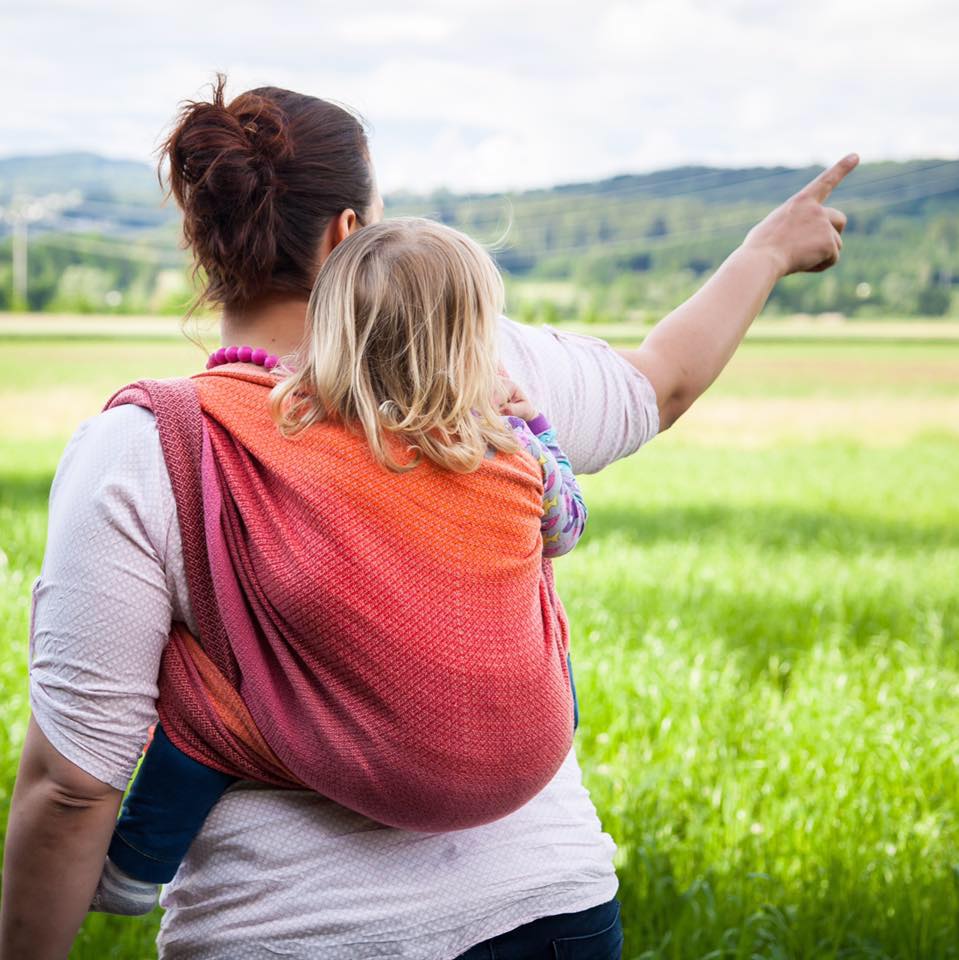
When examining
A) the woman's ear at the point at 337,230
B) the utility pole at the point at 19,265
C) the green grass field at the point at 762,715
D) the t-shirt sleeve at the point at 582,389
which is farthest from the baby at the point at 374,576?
the utility pole at the point at 19,265

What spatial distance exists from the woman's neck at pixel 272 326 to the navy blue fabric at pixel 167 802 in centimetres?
50

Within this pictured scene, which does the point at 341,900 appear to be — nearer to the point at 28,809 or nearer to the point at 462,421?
the point at 28,809

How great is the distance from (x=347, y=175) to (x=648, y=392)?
1.78 ft

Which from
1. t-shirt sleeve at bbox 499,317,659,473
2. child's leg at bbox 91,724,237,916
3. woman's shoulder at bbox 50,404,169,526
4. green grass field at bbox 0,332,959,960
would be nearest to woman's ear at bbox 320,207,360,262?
t-shirt sleeve at bbox 499,317,659,473

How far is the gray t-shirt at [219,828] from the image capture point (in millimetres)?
1396

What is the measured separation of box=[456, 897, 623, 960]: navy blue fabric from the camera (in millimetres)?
1495

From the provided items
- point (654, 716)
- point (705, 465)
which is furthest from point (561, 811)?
point (705, 465)

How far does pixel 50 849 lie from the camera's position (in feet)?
4.82

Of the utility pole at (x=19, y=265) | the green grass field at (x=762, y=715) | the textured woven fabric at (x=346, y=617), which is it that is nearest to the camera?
the textured woven fabric at (x=346, y=617)

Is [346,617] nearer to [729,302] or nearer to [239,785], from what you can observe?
[239,785]

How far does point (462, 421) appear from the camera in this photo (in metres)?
1.41

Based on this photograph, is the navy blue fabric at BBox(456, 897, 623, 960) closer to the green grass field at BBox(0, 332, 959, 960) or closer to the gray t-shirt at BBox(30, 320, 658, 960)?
the gray t-shirt at BBox(30, 320, 658, 960)

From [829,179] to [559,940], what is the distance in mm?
1279

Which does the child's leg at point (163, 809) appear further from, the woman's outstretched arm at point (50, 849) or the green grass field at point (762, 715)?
the green grass field at point (762, 715)
